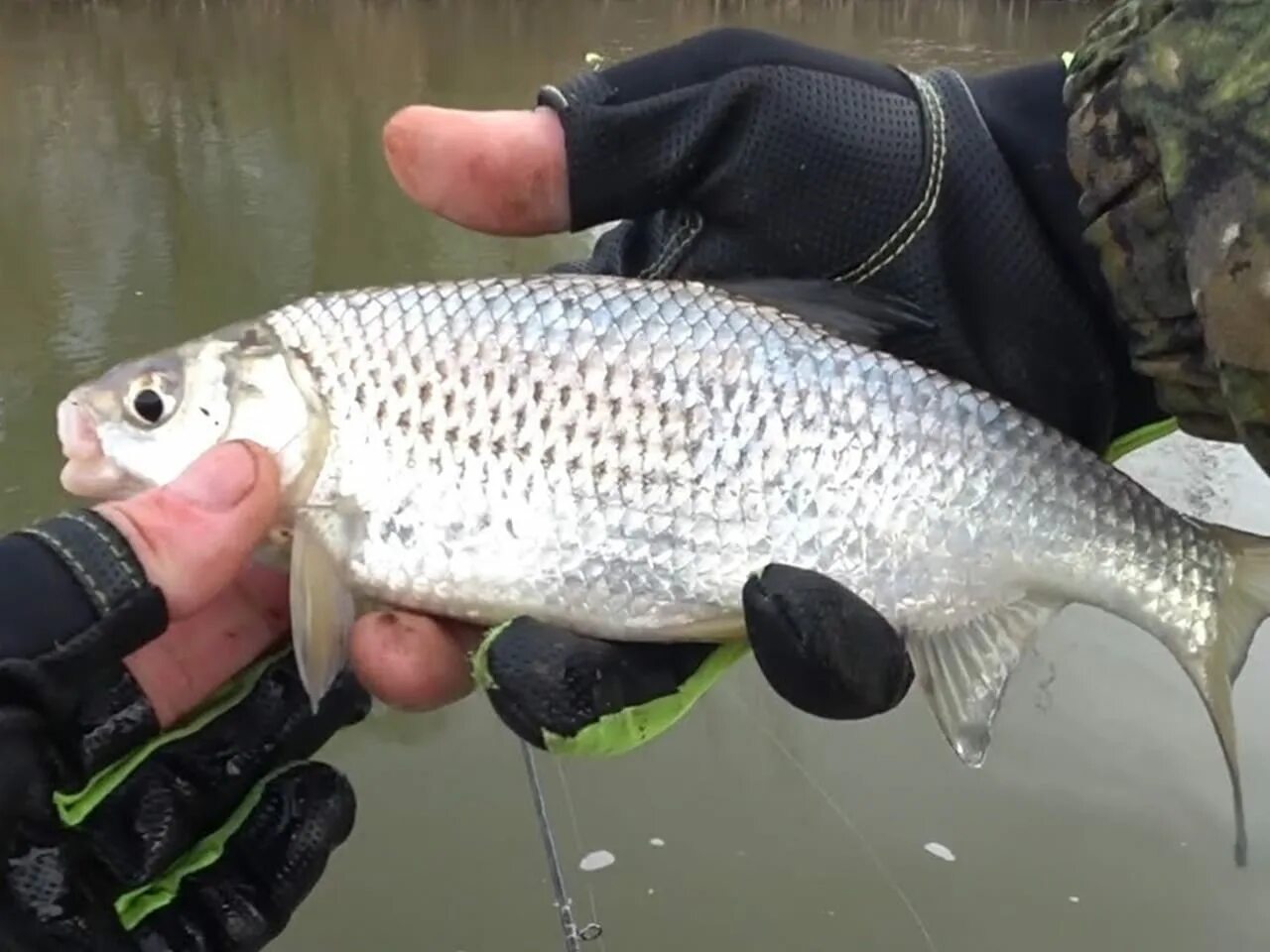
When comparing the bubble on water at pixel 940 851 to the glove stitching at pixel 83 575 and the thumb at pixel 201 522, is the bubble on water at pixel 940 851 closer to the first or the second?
the thumb at pixel 201 522

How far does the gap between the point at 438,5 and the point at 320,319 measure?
19.6 m

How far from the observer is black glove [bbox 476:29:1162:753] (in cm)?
200

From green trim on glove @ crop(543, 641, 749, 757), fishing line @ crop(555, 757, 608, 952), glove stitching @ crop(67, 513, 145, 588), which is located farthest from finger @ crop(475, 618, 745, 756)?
fishing line @ crop(555, 757, 608, 952)

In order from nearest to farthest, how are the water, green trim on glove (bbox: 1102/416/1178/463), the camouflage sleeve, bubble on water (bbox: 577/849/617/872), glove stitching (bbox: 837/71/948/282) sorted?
1. the camouflage sleeve
2. glove stitching (bbox: 837/71/948/282)
3. green trim on glove (bbox: 1102/416/1178/463)
4. the water
5. bubble on water (bbox: 577/849/617/872)

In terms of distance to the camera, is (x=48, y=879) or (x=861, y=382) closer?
(x=48, y=879)

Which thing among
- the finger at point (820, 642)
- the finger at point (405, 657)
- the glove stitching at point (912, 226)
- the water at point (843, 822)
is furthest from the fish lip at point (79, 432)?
the water at point (843, 822)

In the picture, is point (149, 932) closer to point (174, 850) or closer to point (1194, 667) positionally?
point (174, 850)

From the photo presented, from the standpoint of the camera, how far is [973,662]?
2070 millimetres

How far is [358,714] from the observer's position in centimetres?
234

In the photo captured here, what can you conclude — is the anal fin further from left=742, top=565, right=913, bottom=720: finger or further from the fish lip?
the fish lip

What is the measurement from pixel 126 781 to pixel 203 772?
0.39 feet

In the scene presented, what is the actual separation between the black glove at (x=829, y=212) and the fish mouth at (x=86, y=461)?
2.02 ft

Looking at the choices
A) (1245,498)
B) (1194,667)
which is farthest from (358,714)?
(1245,498)

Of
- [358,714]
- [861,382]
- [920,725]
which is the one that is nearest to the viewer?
[861,382]
